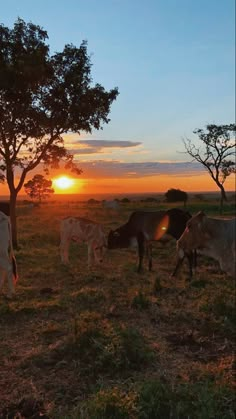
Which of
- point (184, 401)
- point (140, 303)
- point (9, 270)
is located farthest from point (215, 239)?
point (184, 401)

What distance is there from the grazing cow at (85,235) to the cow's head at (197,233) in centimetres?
506

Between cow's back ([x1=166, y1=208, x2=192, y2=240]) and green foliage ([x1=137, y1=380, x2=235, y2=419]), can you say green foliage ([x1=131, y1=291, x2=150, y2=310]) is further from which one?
cow's back ([x1=166, y1=208, x2=192, y2=240])

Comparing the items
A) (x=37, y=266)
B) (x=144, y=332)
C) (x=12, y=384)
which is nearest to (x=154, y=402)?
(x=12, y=384)

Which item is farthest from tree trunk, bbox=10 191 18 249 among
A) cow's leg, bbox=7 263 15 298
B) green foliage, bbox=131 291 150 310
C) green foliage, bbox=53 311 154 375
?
green foliage, bbox=53 311 154 375

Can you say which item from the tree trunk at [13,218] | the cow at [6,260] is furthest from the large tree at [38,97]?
the cow at [6,260]

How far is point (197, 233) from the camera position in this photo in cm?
998

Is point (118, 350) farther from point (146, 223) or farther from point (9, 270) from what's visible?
point (146, 223)

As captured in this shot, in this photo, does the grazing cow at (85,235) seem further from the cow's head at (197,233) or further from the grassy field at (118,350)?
the cow's head at (197,233)

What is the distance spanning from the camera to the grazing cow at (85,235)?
1484cm

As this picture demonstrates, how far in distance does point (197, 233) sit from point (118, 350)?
15.0ft

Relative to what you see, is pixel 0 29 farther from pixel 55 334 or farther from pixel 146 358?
pixel 146 358

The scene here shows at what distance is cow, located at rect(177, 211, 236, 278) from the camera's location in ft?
30.1

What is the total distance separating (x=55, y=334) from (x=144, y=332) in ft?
5.02

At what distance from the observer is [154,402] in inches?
182
